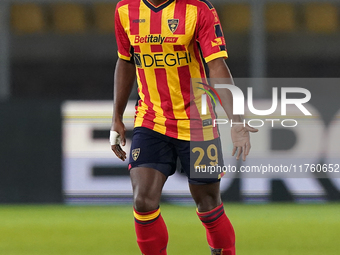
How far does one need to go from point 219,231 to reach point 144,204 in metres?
0.43

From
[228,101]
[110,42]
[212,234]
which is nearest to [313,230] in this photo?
[212,234]

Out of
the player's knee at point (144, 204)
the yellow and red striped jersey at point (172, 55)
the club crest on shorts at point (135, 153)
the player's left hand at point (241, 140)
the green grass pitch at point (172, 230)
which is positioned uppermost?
the yellow and red striped jersey at point (172, 55)

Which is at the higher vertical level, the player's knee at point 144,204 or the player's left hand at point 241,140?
the player's left hand at point 241,140

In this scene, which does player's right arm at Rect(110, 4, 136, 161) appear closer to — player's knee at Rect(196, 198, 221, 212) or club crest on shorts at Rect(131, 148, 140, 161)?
club crest on shorts at Rect(131, 148, 140, 161)

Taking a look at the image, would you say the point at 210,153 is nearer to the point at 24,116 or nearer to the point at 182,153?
the point at 182,153

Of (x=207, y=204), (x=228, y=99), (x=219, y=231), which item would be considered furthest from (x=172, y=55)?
(x=219, y=231)

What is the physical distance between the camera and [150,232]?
112 inches

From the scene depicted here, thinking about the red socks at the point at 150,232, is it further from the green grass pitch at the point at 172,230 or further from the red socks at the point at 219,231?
the green grass pitch at the point at 172,230

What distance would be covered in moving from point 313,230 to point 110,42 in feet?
13.5

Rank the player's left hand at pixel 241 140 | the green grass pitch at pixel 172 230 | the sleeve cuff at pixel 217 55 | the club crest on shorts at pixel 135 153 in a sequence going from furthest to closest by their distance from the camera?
the green grass pitch at pixel 172 230
the club crest on shorts at pixel 135 153
the sleeve cuff at pixel 217 55
the player's left hand at pixel 241 140

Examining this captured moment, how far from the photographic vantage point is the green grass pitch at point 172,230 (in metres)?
3.95

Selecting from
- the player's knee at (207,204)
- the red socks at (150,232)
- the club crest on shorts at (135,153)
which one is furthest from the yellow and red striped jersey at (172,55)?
the red socks at (150,232)

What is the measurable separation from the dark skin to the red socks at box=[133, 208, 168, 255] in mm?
38

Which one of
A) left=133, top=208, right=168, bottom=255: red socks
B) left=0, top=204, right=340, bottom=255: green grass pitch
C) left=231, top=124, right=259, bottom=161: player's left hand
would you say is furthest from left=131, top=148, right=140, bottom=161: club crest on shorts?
left=0, top=204, right=340, bottom=255: green grass pitch
